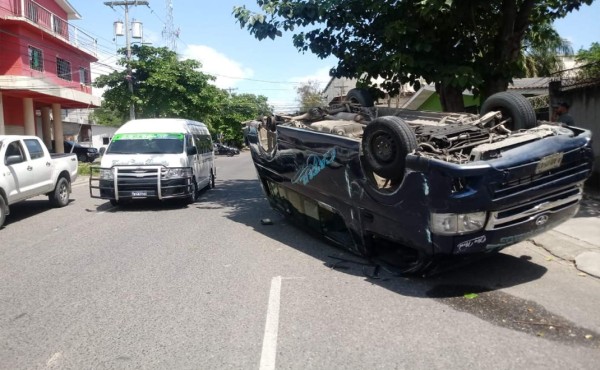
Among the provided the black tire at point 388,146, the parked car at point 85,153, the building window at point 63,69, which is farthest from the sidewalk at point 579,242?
the parked car at point 85,153

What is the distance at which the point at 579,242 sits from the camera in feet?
24.2

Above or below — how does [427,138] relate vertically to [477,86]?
below

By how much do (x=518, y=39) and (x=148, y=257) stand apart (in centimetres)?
847

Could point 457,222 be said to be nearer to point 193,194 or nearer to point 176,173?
point 176,173

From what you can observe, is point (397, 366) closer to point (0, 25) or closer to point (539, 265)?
point (539, 265)

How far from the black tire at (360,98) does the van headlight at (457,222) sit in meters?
4.62

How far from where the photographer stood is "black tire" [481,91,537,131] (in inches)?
250

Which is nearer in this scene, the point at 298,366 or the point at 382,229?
the point at 298,366

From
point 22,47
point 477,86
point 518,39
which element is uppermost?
point 22,47

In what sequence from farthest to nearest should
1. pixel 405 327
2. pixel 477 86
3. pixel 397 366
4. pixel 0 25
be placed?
pixel 0 25
pixel 477 86
pixel 405 327
pixel 397 366

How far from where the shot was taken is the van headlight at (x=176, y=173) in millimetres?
11828

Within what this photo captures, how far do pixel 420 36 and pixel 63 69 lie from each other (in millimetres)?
25723

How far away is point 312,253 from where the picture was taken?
294 inches

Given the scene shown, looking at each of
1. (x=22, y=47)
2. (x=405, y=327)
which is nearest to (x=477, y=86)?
(x=405, y=327)
